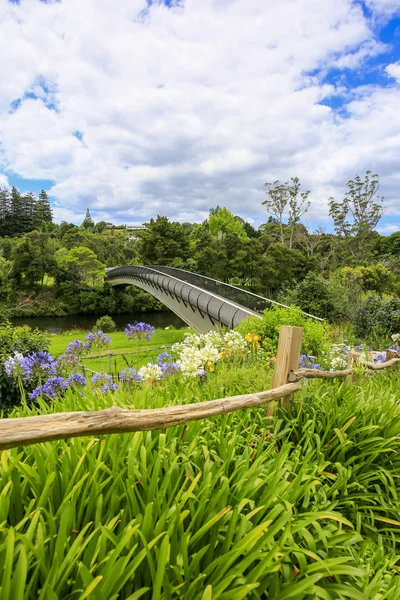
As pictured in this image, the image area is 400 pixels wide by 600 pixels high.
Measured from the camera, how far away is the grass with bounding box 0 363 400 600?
1063 mm

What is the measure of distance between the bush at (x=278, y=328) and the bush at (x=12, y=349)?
3.98 m

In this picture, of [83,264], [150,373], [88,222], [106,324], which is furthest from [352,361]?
[88,222]

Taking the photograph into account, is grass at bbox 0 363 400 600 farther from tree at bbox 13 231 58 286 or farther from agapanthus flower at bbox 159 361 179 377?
tree at bbox 13 231 58 286

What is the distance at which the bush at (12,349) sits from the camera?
5328 millimetres

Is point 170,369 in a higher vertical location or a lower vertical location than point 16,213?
lower

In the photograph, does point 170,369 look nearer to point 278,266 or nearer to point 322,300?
point 322,300

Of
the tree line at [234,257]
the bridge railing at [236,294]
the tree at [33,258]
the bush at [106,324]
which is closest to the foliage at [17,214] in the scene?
the tree line at [234,257]

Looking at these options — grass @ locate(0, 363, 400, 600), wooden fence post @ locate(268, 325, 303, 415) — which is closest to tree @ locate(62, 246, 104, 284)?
grass @ locate(0, 363, 400, 600)

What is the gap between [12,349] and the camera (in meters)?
5.89

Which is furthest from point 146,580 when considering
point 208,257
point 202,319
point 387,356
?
point 208,257

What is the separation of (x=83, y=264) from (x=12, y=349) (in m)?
30.0

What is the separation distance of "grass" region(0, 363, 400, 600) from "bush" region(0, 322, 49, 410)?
11.5 ft

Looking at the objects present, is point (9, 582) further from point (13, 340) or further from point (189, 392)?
point (13, 340)

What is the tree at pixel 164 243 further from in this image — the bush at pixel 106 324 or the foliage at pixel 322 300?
the foliage at pixel 322 300
